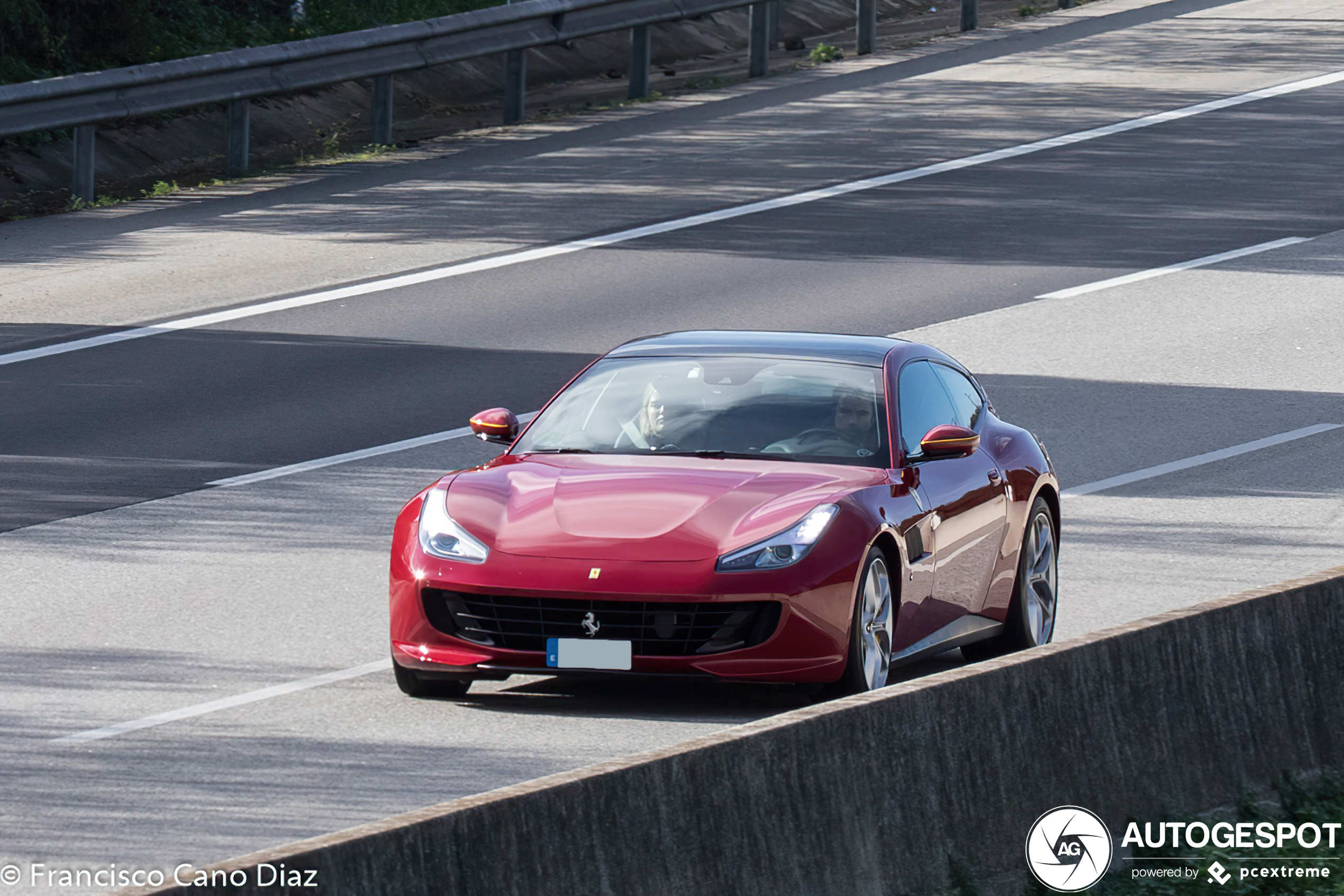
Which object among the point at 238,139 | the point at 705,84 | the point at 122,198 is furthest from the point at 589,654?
the point at 705,84

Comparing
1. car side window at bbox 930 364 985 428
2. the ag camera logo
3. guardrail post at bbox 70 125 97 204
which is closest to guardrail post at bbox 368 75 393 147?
guardrail post at bbox 70 125 97 204

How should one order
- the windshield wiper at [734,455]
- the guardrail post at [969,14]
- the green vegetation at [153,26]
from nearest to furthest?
the windshield wiper at [734,455], the green vegetation at [153,26], the guardrail post at [969,14]

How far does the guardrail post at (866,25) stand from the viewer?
28.3m

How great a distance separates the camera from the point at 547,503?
28.9 ft

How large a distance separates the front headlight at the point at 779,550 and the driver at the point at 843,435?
856 millimetres

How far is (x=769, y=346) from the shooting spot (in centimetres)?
1003

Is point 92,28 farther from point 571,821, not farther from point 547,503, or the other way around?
point 571,821

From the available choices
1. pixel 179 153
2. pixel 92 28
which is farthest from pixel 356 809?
pixel 92 28

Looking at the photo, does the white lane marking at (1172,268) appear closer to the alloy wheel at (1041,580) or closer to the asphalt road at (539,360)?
the asphalt road at (539,360)

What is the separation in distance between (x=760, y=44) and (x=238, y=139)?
738 centimetres

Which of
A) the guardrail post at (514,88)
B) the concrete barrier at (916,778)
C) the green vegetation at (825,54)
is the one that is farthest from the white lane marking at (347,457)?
the green vegetation at (825,54)

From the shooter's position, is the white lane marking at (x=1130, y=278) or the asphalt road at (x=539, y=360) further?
the white lane marking at (x=1130, y=278)

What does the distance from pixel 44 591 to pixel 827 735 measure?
5.65 m

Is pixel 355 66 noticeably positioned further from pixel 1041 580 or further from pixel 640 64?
pixel 1041 580
